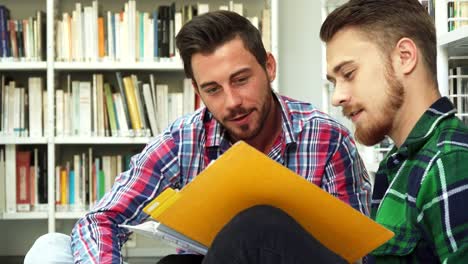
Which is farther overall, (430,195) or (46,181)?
(46,181)

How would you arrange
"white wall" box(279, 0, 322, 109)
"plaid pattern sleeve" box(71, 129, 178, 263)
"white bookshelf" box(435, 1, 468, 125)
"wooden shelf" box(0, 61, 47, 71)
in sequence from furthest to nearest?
1. "white wall" box(279, 0, 322, 109)
2. "wooden shelf" box(0, 61, 47, 71)
3. "white bookshelf" box(435, 1, 468, 125)
4. "plaid pattern sleeve" box(71, 129, 178, 263)

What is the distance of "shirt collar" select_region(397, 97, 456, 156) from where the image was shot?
3.10 ft

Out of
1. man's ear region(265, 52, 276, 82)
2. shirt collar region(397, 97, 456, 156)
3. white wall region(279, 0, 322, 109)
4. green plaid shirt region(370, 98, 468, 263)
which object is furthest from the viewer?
white wall region(279, 0, 322, 109)

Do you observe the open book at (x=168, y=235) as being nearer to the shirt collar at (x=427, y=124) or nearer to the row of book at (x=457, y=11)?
the shirt collar at (x=427, y=124)

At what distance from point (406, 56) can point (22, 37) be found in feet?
7.02

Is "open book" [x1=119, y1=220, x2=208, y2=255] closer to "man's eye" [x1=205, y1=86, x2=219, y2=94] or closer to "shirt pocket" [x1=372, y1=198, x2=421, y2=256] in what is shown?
"shirt pocket" [x1=372, y1=198, x2=421, y2=256]

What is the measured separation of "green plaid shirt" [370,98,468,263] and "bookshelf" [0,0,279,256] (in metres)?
1.86

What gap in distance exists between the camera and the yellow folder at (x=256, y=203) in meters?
0.91

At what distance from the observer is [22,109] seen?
2.75m

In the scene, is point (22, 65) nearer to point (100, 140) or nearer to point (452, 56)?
point (100, 140)

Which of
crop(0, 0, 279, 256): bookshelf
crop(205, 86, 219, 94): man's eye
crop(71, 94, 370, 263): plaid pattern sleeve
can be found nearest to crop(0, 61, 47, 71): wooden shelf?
crop(0, 0, 279, 256): bookshelf

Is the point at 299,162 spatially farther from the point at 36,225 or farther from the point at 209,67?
the point at 36,225

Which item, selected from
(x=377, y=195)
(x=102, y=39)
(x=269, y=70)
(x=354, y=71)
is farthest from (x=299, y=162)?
(x=102, y=39)

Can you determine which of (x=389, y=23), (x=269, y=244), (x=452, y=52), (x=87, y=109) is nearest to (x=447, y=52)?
(x=452, y=52)
